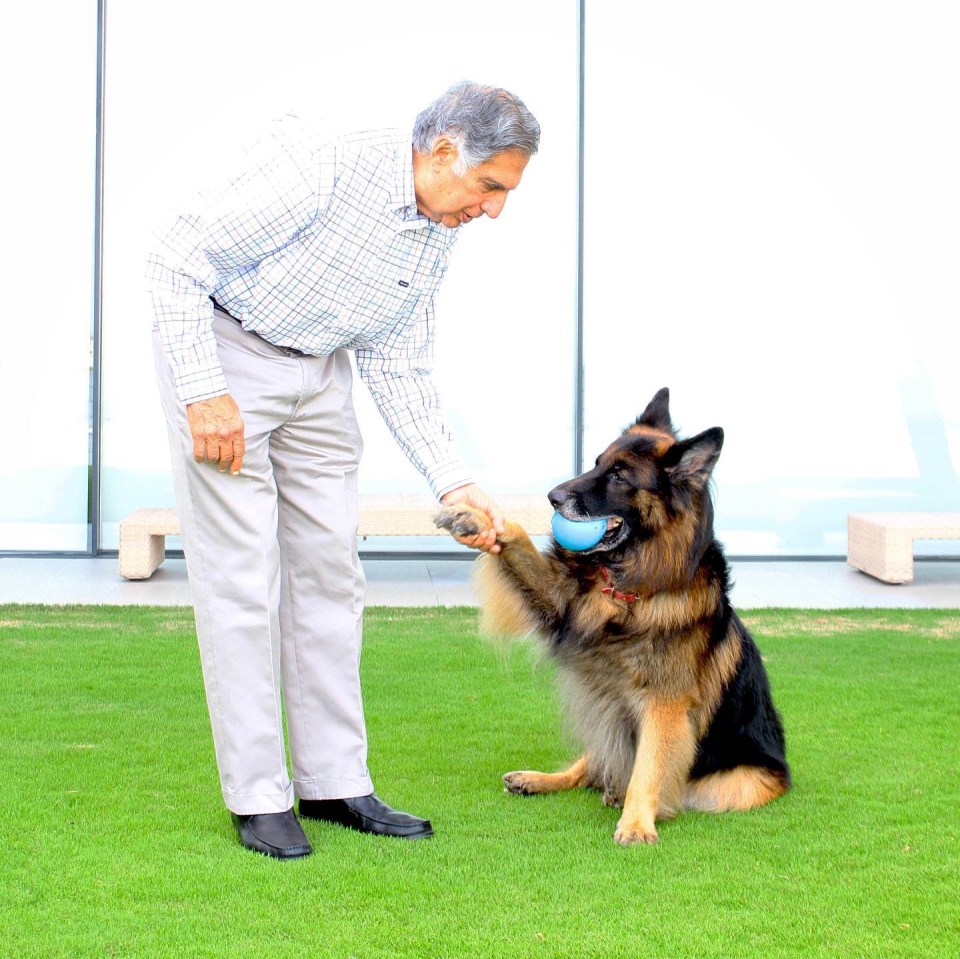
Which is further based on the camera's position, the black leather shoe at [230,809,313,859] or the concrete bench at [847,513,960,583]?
the concrete bench at [847,513,960,583]

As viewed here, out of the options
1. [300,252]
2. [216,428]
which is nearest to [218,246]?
[300,252]

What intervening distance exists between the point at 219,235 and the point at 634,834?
1.69 metres

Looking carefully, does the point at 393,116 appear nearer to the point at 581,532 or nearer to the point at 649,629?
the point at 581,532

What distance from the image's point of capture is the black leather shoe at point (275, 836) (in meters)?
2.86

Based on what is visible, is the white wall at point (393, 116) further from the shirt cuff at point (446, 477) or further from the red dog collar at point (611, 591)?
the shirt cuff at point (446, 477)

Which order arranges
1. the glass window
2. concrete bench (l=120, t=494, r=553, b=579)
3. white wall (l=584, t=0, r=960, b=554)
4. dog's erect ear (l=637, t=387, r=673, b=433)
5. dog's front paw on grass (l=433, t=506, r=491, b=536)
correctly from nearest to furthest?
dog's front paw on grass (l=433, t=506, r=491, b=536) → dog's erect ear (l=637, t=387, r=673, b=433) → concrete bench (l=120, t=494, r=553, b=579) → the glass window → white wall (l=584, t=0, r=960, b=554)

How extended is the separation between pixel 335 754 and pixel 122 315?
5.43 m

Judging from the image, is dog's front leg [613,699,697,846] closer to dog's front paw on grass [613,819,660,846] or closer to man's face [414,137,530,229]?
dog's front paw on grass [613,819,660,846]

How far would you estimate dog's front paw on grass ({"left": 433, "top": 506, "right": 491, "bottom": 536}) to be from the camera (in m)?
3.03

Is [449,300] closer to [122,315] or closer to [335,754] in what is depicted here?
[122,315]

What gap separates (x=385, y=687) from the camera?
4.63m

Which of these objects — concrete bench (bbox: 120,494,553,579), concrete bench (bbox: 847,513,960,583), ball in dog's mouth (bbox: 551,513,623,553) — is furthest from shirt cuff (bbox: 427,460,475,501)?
concrete bench (bbox: 847,513,960,583)

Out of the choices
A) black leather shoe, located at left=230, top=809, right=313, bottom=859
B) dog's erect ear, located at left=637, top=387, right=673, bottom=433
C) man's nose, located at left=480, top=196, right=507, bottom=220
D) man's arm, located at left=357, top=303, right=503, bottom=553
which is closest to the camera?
man's nose, located at left=480, top=196, right=507, bottom=220

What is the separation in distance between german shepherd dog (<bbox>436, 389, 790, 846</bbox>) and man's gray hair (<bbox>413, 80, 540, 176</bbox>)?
0.95 m
